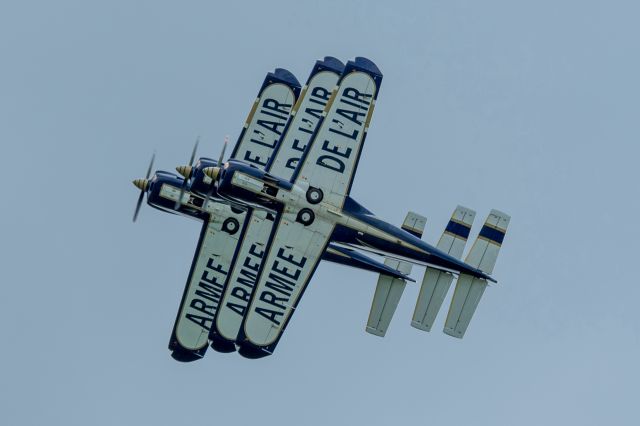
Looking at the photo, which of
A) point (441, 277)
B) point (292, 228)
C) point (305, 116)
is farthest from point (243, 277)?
point (441, 277)

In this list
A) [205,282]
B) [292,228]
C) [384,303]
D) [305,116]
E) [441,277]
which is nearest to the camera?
[292,228]

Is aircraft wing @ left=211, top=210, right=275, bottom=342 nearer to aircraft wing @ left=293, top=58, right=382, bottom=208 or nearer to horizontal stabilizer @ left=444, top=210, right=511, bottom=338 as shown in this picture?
aircraft wing @ left=293, top=58, right=382, bottom=208

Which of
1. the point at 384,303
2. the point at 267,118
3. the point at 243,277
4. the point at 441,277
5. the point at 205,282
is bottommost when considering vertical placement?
the point at 205,282

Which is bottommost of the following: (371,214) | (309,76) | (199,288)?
(199,288)

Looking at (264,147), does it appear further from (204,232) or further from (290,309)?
(290,309)

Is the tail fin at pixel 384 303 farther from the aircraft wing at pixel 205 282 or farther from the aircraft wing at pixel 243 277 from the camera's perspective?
the aircraft wing at pixel 205 282

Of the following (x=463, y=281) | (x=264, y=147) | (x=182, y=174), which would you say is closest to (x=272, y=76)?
(x=264, y=147)

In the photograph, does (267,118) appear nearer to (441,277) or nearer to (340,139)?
(340,139)

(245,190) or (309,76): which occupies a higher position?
(309,76)
